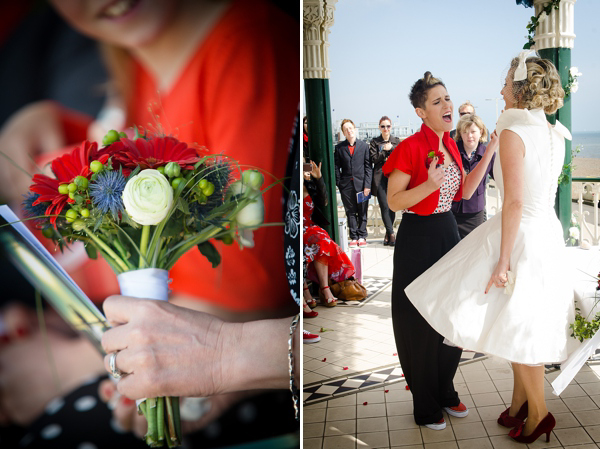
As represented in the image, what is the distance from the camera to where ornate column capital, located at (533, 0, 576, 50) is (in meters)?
4.27

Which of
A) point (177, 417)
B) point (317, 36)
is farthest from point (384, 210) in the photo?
point (177, 417)

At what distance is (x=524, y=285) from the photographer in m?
2.64

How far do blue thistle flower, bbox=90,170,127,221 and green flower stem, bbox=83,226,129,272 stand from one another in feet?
0.36

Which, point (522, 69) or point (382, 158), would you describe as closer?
point (522, 69)

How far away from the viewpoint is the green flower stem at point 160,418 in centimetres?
207

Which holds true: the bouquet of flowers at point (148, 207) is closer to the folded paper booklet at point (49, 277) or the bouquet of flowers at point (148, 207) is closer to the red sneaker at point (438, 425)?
the folded paper booklet at point (49, 277)

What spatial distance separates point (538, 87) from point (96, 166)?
1997 millimetres

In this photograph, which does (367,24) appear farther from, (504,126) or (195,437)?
(195,437)

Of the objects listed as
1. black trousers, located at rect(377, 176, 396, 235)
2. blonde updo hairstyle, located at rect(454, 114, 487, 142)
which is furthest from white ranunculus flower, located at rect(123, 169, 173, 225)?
black trousers, located at rect(377, 176, 396, 235)

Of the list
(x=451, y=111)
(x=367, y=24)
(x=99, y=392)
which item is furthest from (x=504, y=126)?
(x=367, y=24)

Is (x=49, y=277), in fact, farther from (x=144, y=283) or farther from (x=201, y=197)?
(x=201, y=197)

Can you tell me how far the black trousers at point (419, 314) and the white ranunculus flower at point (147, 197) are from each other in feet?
5.15

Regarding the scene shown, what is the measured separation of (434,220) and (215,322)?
1444 millimetres

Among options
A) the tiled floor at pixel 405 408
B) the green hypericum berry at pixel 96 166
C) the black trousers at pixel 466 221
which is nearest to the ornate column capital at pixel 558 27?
the black trousers at pixel 466 221
